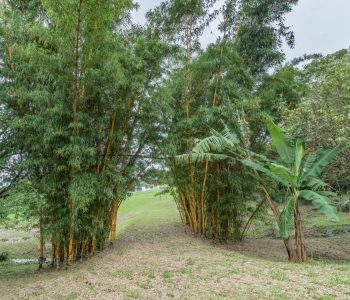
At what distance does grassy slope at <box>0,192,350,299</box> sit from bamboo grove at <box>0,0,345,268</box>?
82cm

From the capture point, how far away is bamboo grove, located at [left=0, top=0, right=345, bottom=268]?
575 centimetres

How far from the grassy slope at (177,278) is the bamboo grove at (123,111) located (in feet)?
2.68

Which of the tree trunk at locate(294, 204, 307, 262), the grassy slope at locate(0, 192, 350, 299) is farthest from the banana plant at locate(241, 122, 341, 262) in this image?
the grassy slope at locate(0, 192, 350, 299)

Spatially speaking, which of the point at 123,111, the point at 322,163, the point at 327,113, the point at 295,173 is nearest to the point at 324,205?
the point at 295,173

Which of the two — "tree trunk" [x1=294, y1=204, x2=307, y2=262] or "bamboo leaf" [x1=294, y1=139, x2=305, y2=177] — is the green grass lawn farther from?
"bamboo leaf" [x1=294, y1=139, x2=305, y2=177]

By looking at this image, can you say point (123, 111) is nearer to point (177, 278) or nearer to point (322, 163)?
point (177, 278)

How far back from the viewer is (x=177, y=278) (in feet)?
16.6

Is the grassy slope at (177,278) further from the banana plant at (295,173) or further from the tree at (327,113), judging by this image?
the tree at (327,113)

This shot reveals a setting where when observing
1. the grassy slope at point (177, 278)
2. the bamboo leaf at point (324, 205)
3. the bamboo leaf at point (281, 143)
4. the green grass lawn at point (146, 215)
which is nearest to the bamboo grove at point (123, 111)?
the bamboo leaf at point (324, 205)

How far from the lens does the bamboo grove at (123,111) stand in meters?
5.75

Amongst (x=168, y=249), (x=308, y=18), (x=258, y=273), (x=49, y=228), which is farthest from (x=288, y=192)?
(x=308, y=18)

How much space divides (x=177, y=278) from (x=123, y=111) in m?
3.50

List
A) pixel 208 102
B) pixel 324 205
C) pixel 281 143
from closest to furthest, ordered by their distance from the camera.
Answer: pixel 324 205 < pixel 281 143 < pixel 208 102

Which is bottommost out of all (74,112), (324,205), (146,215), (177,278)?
(177,278)
